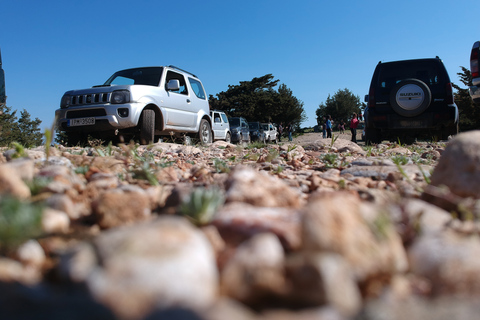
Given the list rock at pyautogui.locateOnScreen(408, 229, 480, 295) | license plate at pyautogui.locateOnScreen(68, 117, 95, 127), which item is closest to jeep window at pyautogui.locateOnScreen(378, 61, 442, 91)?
license plate at pyautogui.locateOnScreen(68, 117, 95, 127)

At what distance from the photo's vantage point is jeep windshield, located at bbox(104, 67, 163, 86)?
Answer: 8742mm

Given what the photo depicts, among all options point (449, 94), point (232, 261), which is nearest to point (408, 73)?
point (449, 94)

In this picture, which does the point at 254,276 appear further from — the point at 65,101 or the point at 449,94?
the point at 449,94

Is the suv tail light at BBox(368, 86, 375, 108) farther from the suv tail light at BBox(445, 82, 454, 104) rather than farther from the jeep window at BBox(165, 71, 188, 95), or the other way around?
the jeep window at BBox(165, 71, 188, 95)

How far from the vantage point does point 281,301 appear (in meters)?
0.95

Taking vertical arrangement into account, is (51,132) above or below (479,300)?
above

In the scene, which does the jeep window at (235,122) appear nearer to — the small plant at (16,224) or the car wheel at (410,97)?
Result: the car wheel at (410,97)

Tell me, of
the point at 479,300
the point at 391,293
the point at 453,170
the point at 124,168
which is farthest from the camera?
the point at 124,168

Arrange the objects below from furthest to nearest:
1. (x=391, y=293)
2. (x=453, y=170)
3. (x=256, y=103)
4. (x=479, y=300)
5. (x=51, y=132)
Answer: (x=256, y=103), (x=51, y=132), (x=453, y=170), (x=391, y=293), (x=479, y=300)

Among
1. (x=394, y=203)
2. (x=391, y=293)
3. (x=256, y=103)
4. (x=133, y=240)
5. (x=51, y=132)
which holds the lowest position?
(x=391, y=293)

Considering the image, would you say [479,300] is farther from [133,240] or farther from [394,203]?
[133,240]

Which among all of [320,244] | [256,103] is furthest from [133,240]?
[256,103]

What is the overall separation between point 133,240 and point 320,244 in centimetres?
54

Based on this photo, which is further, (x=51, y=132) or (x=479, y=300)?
(x=51, y=132)
